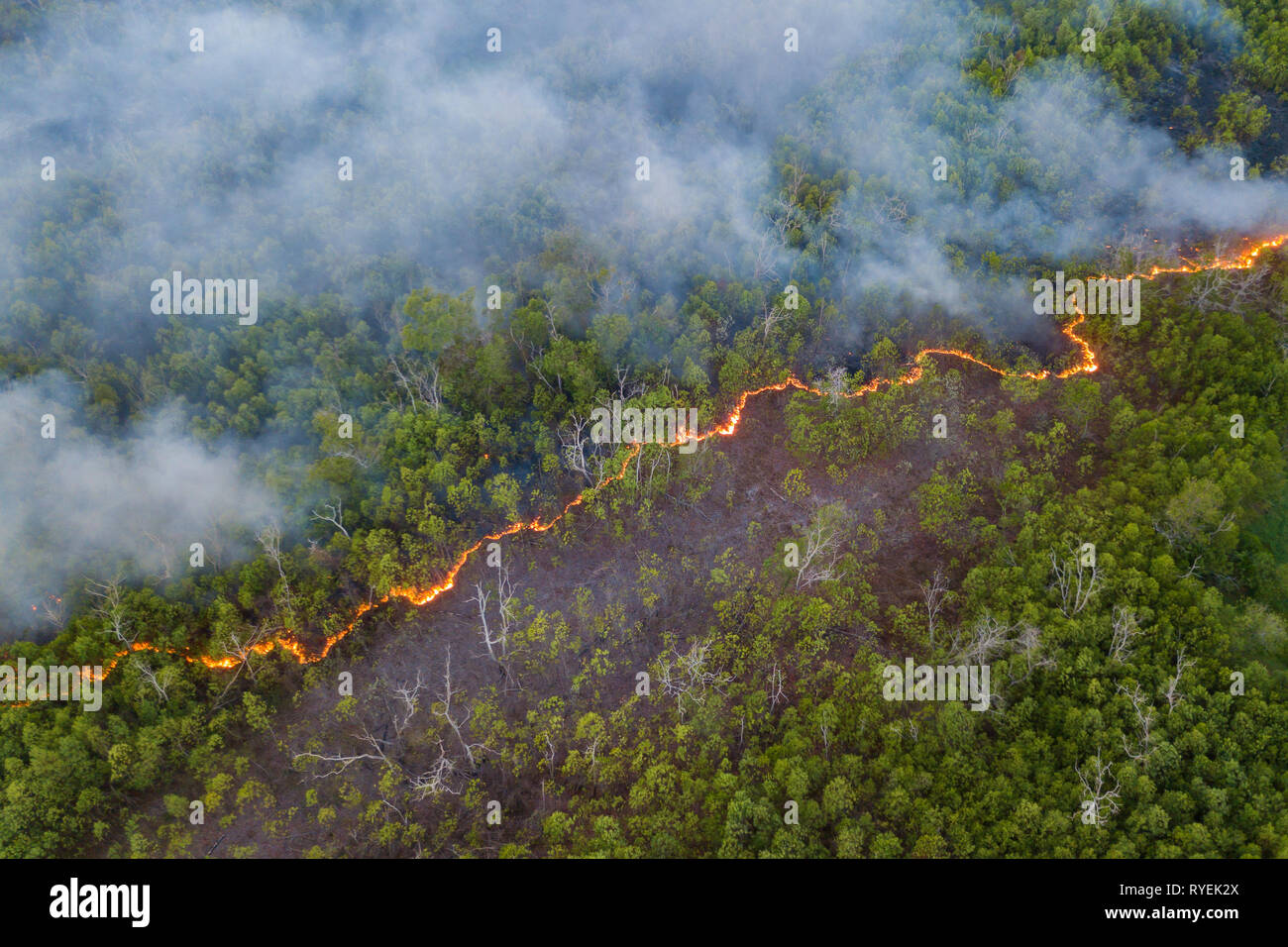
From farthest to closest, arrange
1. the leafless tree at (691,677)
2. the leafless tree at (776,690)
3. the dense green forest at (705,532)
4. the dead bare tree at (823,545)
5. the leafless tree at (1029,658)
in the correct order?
the dead bare tree at (823,545) → the leafless tree at (776,690) → the leafless tree at (691,677) → the leafless tree at (1029,658) → the dense green forest at (705,532)

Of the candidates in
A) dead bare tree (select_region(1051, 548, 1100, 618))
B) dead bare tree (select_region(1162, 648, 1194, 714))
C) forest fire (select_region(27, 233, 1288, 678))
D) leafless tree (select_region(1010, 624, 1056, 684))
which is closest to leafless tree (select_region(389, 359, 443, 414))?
forest fire (select_region(27, 233, 1288, 678))

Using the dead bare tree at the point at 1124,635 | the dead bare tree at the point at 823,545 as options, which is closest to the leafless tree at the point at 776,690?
the dead bare tree at the point at 823,545

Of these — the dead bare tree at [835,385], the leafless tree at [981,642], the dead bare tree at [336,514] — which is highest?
the dead bare tree at [835,385]

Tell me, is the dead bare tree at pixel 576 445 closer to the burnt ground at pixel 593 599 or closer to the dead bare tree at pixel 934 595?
the burnt ground at pixel 593 599

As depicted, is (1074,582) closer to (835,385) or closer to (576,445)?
(835,385)

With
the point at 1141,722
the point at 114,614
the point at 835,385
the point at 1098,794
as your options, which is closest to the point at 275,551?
the point at 114,614

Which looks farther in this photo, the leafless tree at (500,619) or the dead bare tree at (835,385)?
the dead bare tree at (835,385)

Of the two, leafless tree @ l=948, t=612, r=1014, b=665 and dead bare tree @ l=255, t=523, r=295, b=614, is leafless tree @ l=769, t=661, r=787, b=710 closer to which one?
leafless tree @ l=948, t=612, r=1014, b=665
